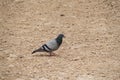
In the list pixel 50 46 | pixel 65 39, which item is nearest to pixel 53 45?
pixel 50 46

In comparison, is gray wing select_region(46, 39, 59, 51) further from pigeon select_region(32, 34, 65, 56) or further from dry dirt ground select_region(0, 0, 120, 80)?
dry dirt ground select_region(0, 0, 120, 80)

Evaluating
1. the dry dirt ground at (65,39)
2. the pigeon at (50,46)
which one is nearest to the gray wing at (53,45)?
the pigeon at (50,46)

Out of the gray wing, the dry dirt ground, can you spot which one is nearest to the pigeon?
the gray wing

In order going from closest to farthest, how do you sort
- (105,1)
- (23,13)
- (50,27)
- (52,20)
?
(50,27), (52,20), (23,13), (105,1)

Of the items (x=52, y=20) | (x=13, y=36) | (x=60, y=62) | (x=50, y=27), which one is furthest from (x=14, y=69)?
(x=52, y=20)

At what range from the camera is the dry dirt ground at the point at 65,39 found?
8266 mm

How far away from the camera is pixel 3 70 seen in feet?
27.5

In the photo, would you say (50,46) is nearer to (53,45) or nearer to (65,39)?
(53,45)

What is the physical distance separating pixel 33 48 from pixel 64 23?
2796 millimetres

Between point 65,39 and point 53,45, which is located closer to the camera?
point 53,45

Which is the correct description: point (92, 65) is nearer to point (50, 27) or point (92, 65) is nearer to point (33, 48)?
point (33, 48)

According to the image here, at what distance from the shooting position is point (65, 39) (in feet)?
35.7

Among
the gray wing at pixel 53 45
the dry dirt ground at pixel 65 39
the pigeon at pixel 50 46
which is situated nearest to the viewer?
the dry dirt ground at pixel 65 39

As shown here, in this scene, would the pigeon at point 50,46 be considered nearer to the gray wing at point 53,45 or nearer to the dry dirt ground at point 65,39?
the gray wing at point 53,45
